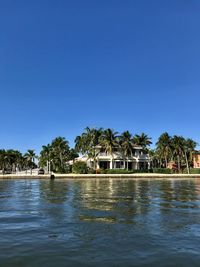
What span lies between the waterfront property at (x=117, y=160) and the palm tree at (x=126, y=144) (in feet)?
5.76

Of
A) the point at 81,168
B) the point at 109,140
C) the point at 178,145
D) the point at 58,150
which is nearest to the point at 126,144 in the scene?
the point at 109,140

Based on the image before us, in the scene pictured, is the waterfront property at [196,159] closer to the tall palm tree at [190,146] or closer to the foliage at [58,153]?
the tall palm tree at [190,146]

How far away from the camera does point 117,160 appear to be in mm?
99812

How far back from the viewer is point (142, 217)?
685 inches

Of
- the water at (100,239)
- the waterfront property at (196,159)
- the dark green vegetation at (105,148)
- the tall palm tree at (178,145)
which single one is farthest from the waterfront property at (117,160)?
the water at (100,239)

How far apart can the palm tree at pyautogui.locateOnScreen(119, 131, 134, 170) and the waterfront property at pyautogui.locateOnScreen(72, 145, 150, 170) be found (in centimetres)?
176

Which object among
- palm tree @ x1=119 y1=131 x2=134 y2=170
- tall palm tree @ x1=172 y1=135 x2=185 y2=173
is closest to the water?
palm tree @ x1=119 y1=131 x2=134 y2=170

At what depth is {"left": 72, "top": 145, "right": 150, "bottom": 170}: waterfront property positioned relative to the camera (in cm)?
9862

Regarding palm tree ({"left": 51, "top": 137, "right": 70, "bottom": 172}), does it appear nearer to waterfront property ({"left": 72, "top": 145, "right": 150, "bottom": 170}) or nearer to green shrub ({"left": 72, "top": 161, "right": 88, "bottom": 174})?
waterfront property ({"left": 72, "top": 145, "right": 150, "bottom": 170})

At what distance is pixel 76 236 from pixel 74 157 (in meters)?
116

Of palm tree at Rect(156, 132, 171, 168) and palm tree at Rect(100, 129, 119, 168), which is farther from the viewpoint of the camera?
palm tree at Rect(156, 132, 171, 168)

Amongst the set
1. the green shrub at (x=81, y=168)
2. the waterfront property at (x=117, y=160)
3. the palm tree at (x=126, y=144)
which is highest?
the palm tree at (x=126, y=144)

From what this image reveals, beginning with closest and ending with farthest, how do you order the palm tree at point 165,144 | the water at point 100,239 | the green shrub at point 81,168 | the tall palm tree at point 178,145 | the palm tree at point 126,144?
1. the water at point 100,239
2. the green shrub at point 81,168
3. the palm tree at point 126,144
4. the tall palm tree at point 178,145
5. the palm tree at point 165,144

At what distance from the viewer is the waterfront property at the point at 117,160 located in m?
98.6
